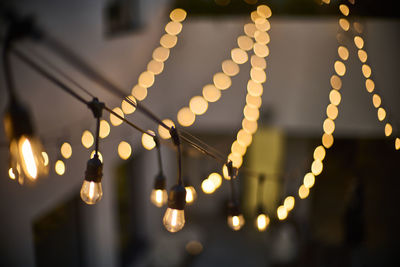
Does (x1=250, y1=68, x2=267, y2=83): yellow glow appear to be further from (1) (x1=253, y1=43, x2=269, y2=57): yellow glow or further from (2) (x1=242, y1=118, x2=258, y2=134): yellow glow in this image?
(2) (x1=242, y1=118, x2=258, y2=134): yellow glow

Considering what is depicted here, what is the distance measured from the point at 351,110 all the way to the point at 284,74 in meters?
0.97

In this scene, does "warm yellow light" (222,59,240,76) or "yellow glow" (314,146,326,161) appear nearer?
"yellow glow" (314,146,326,161)

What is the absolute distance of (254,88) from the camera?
513 centimetres

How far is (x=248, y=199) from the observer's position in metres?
6.95

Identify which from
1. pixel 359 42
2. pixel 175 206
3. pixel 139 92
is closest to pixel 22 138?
pixel 175 206

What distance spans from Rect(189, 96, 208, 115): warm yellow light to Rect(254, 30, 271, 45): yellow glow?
1.13m

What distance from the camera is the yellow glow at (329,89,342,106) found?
4633mm

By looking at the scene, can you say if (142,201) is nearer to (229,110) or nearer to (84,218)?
(84,218)

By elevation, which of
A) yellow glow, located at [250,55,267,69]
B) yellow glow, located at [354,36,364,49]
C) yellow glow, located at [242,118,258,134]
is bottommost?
yellow glow, located at [354,36,364,49]

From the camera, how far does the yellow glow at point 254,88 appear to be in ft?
16.7

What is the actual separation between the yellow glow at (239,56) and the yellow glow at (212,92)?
49cm

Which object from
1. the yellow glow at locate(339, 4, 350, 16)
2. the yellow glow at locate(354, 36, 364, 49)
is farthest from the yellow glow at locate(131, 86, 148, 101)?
the yellow glow at locate(339, 4, 350, 16)

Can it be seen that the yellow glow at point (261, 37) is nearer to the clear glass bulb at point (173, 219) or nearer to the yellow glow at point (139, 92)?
the yellow glow at point (139, 92)

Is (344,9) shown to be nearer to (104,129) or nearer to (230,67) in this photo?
(104,129)
